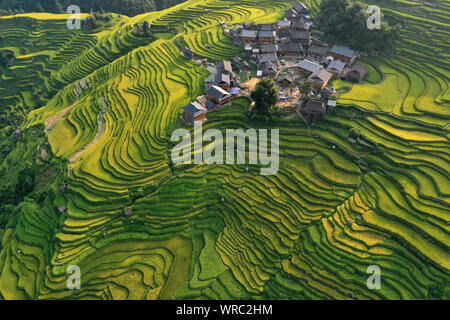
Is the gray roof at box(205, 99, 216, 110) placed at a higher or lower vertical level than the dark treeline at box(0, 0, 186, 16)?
lower

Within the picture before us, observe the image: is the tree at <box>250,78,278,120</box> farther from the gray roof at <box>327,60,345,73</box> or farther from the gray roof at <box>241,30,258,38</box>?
the gray roof at <box>241,30,258,38</box>

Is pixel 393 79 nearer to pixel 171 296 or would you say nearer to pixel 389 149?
pixel 389 149

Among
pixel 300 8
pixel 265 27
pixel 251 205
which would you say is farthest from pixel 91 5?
pixel 251 205

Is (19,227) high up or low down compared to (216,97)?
down

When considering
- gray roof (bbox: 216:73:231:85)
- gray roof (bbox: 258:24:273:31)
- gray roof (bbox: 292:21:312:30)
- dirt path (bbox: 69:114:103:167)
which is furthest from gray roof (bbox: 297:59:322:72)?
dirt path (bbox: 69:114:103:167)

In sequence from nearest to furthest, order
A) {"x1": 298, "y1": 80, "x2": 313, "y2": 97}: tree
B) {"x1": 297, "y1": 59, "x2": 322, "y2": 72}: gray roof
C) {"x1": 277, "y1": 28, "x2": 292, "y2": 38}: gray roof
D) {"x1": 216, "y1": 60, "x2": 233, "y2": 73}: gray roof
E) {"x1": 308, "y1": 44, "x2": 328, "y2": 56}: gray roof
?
1. {"x1": 298, "y1": 80, "x2": 313, "y2": 97}: tree
2. {"x1": 297, "y1": 59, "x2": 322, "y2": 72}: gray roof
3. {"x1": 216, "y1": 60, "x2": 233, "y2": 73}: gray roof
4. {"x1": 308, "y1": 44, "x2": 328, "y2": 56}: gray roof
5. {"x1": 277, "y1": 28, "x2": 292, "y2": 38}: gray roof
